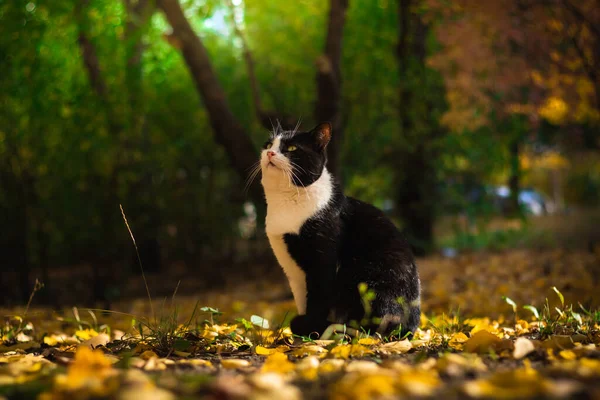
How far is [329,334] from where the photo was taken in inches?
101

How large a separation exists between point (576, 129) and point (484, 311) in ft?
31.2

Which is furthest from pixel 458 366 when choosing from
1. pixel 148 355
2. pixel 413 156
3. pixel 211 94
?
pixel 413 156

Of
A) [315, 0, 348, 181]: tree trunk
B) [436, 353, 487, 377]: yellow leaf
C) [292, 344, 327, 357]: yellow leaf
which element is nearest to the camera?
[436, 353, 487, 377]: yellow leaf

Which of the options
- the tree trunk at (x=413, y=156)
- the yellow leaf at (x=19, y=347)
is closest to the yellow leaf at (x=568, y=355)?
the yellow leaf at (x=19, y=347)

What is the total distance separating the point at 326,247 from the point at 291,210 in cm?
26

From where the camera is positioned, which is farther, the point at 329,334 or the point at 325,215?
the point at 325,215

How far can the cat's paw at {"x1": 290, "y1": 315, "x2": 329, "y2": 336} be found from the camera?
8.86ft

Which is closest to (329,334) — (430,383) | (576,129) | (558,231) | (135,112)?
(430,383)

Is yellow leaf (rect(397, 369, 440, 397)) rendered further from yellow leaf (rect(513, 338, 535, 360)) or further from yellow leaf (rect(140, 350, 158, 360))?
yellow leaf (rect(140, 350, 158, 360))

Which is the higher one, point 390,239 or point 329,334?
point 390,239

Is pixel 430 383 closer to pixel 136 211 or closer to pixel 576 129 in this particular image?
pixel 136 211

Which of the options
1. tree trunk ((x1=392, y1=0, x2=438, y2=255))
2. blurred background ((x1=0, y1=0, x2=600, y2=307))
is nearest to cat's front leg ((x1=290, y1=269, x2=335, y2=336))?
blurred background ((x1=0, y1=0, x2=600, y2=307))

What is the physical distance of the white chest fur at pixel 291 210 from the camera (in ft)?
8.99

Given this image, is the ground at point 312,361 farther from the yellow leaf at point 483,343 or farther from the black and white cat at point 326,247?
the black and white cat at point 326,247
